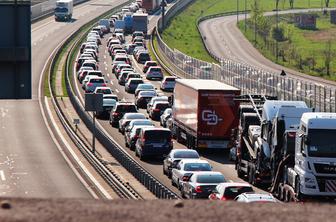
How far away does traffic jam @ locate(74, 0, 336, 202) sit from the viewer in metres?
31.6

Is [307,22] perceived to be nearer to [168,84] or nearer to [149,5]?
[149,5]

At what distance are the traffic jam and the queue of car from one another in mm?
35

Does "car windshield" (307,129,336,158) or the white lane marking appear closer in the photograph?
"car windshield" (307,129,336,158)

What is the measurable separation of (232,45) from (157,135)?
10571cm

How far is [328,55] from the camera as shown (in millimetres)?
136625

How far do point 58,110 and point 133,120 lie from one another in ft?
43.8

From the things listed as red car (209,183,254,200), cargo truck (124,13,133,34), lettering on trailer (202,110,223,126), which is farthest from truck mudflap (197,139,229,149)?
cargo truck (124,13,133,34)

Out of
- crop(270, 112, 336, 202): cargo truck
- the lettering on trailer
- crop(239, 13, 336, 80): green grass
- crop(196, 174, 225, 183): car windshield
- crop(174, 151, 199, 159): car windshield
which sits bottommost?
crop(239, 13, 336, 80): green grass

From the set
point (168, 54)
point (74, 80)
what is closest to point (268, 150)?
point (74, 80)

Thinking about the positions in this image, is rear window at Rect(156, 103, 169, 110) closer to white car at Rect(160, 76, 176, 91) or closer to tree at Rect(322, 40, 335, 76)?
white car at Rect(160, 76, 176, 91)

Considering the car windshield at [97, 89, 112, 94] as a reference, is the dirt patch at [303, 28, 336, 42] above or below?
below

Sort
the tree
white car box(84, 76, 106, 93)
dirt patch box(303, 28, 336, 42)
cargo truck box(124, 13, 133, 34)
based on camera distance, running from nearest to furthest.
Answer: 1. white car box(84, 76, 106, 93)
2. the tree
3. cargo truck box(124, 13, 133, 34)
4. dirt patch box(303, 28, 336, 42)

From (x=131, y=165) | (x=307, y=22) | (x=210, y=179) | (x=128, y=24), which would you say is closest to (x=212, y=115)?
(x=131, y=165)

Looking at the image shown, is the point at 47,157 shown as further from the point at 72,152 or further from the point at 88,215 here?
the point at 88,215
